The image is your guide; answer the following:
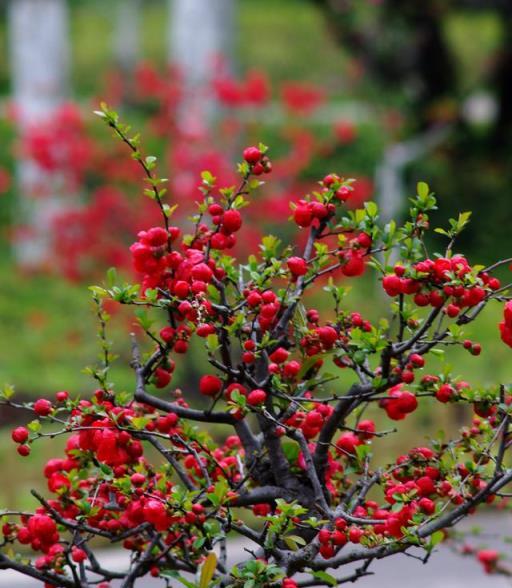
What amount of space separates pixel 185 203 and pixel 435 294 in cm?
651

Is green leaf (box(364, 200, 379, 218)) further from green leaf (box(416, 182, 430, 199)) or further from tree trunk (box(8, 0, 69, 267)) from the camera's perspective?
tree trunk (box(8, 0, 69, 267))

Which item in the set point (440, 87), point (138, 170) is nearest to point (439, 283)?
point (138, 170)

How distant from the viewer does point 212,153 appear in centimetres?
866

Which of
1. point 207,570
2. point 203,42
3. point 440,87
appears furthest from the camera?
point 440,87

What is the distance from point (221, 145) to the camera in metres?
10.0

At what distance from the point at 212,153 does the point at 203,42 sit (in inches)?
112

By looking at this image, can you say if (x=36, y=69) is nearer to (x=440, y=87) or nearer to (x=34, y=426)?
(x=440, y=87)

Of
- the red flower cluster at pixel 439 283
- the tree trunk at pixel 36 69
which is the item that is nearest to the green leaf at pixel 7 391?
the red flower cluster at pixel 439 283

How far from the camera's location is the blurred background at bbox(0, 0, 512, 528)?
9156 millimetres

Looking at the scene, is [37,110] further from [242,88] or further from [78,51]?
[78,51]

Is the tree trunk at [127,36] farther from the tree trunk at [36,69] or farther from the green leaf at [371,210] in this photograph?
the green leaf at [371,210]

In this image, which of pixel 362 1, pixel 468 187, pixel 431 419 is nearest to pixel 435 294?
pixel 431 419

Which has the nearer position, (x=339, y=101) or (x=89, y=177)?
(x=89, y=177)

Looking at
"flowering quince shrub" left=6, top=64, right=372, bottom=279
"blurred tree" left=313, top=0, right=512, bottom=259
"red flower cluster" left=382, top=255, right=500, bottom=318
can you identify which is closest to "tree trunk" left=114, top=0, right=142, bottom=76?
"blurred tree" left=313, top=0, right=512, bottom=259
